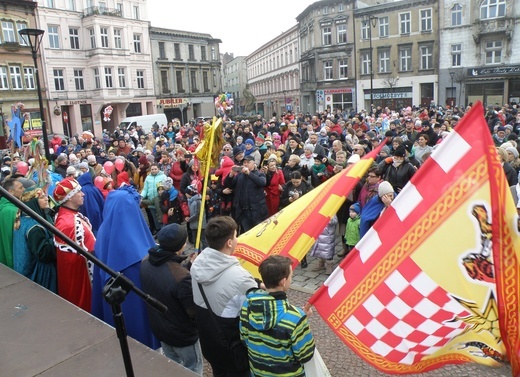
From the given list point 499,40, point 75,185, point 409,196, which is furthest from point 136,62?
point 409,196

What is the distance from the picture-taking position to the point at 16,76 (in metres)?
33.7

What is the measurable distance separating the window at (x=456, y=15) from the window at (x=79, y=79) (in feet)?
111

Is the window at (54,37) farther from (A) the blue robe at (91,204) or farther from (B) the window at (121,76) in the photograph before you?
(A) the blue robe at (91,204)

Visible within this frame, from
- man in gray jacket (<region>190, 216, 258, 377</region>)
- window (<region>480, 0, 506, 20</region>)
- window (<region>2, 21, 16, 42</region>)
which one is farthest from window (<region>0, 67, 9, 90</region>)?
window (<region>480, 0, 506, 20</region>)

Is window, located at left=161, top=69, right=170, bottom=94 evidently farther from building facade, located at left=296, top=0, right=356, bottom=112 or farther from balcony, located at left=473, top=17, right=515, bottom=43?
balcony, located at left=473, top=17, right=515, bottom=43

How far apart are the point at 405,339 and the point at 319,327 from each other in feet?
9.01

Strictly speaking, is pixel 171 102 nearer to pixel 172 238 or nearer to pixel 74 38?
pixel 74 38

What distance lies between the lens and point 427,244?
93.3 inches

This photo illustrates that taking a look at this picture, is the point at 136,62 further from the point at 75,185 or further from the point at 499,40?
the point at 75,185

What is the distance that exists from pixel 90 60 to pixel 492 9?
3515 cm

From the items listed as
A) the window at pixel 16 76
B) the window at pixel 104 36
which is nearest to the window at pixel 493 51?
the window at pixel 104 36

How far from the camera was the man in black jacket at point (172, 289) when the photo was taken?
325cm

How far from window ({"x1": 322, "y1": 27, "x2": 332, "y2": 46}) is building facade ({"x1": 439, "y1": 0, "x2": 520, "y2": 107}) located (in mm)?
11762

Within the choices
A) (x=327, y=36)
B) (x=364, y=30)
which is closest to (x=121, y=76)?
(x=327, y=36)
